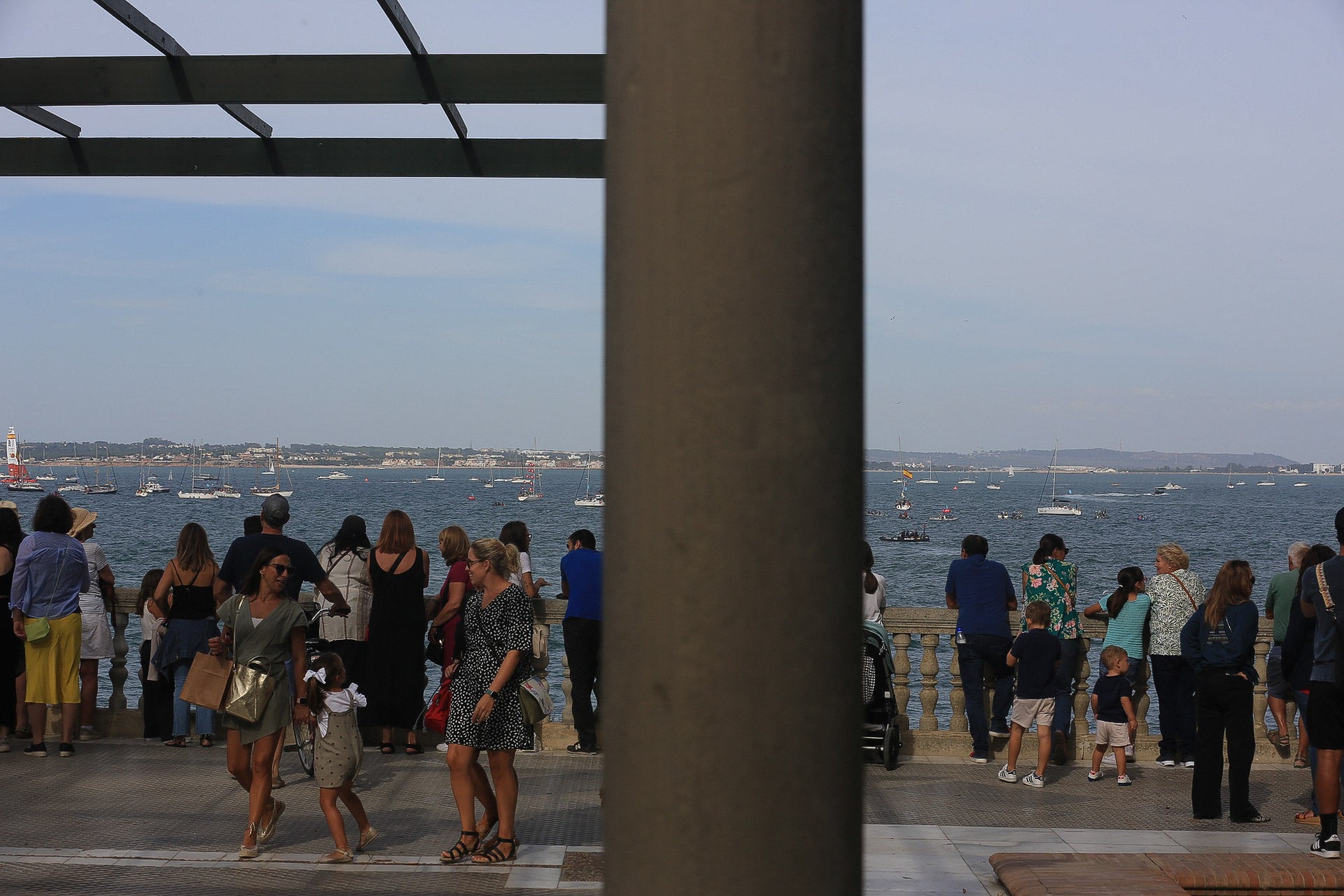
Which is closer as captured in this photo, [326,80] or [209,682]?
[209,682]

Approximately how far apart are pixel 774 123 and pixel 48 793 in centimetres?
833

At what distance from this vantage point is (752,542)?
1304 millimetres

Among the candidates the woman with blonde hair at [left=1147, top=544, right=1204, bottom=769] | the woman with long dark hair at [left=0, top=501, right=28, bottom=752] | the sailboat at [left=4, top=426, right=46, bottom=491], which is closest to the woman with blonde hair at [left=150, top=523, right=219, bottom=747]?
the woman with long dark hair at [left=0, top=501, right=28, bottom=752]

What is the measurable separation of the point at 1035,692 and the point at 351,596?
16.6ft

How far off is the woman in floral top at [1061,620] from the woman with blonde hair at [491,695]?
439 centimetres

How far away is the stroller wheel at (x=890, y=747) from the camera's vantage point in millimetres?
9219

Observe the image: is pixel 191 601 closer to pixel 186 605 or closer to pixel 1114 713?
pixel 186 605

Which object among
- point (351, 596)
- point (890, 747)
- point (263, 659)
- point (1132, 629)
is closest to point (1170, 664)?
point (1132, 629)

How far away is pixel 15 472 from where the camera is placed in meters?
192

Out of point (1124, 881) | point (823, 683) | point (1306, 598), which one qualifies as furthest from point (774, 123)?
point (1306, 598)

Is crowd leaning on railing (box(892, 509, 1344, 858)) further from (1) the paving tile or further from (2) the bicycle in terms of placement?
(2) the bicycle

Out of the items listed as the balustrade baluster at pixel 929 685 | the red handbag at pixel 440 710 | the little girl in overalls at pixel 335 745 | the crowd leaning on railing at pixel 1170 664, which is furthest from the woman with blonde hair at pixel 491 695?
the balustrade baluster at pixel 929 685

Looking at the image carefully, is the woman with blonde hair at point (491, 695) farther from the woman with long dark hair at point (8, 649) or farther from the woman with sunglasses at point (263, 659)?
the woman with long dark hair at point (8, 649)

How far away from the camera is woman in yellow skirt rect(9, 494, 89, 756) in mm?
8867
